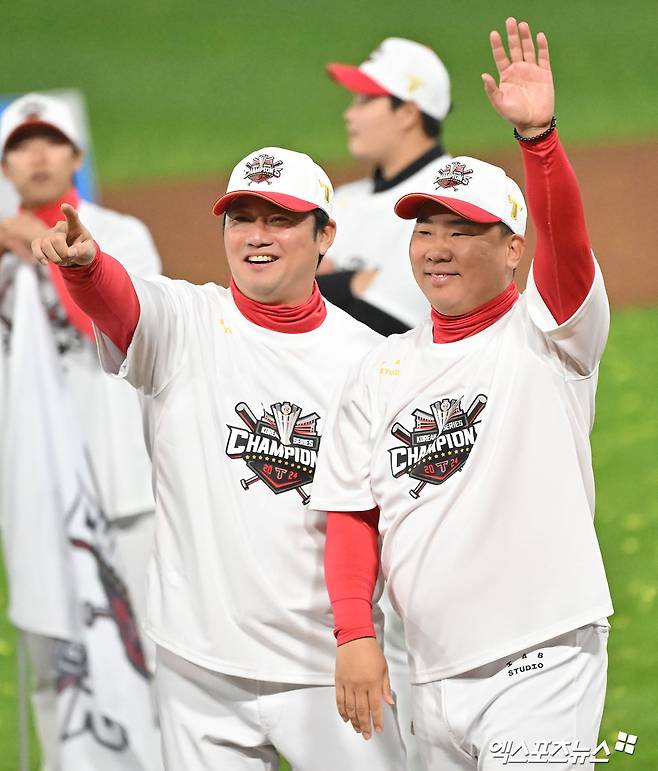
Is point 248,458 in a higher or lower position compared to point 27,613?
higher

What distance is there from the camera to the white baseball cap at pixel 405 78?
5273 millimetres

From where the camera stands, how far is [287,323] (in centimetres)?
330

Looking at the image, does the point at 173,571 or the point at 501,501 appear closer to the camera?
the point at 501,501

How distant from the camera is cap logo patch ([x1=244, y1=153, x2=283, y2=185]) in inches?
128

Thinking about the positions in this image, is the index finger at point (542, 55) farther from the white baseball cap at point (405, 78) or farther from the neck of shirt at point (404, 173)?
the white baseball cap at point (405, 78)

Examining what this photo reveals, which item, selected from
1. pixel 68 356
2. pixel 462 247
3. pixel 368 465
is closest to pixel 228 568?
pixel 368 465

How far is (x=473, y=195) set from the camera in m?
3.01

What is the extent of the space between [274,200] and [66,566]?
1.76 meters

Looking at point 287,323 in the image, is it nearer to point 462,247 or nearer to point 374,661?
point 462,247

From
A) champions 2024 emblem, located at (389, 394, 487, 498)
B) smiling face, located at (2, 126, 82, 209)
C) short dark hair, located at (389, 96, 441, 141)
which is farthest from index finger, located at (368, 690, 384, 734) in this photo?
short dark hair, located at (389, 96, 441, 141)

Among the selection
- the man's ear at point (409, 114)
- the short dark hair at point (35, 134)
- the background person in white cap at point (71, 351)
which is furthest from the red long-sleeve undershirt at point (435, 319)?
the man's ear at point (409, 114)

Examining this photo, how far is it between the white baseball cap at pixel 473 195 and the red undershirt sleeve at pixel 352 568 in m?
0.67

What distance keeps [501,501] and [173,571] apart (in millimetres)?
806

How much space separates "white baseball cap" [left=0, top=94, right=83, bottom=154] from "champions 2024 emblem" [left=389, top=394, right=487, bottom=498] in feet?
8.72
